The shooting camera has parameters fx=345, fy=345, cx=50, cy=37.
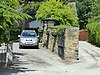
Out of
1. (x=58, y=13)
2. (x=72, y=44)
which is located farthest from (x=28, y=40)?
(x=72, y=44)

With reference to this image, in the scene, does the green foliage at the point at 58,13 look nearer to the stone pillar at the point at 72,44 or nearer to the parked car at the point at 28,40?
the parked car at the point at 28,40

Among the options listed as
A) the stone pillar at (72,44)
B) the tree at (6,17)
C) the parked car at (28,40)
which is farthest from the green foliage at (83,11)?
the tree at (6,17)

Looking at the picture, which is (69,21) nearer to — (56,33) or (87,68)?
(56,33)

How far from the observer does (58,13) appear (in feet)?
→ 118

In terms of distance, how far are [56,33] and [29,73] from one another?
33.4ft

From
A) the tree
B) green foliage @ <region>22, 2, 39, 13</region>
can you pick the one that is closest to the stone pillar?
the tree

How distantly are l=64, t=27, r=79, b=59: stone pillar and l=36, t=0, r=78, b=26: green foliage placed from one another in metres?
12.7

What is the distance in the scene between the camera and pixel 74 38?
21.4m

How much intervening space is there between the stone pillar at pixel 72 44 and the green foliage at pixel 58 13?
12690mm

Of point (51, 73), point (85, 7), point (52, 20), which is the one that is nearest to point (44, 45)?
point (52, 20)

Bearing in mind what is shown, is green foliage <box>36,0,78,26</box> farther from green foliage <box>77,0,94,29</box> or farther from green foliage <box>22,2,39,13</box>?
green foliage <box>77,0,94,29</box>

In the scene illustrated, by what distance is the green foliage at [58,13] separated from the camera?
115 feet

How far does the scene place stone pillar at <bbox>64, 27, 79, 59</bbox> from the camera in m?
21.3

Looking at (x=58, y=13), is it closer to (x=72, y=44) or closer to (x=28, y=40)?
(x=28, y=40)
